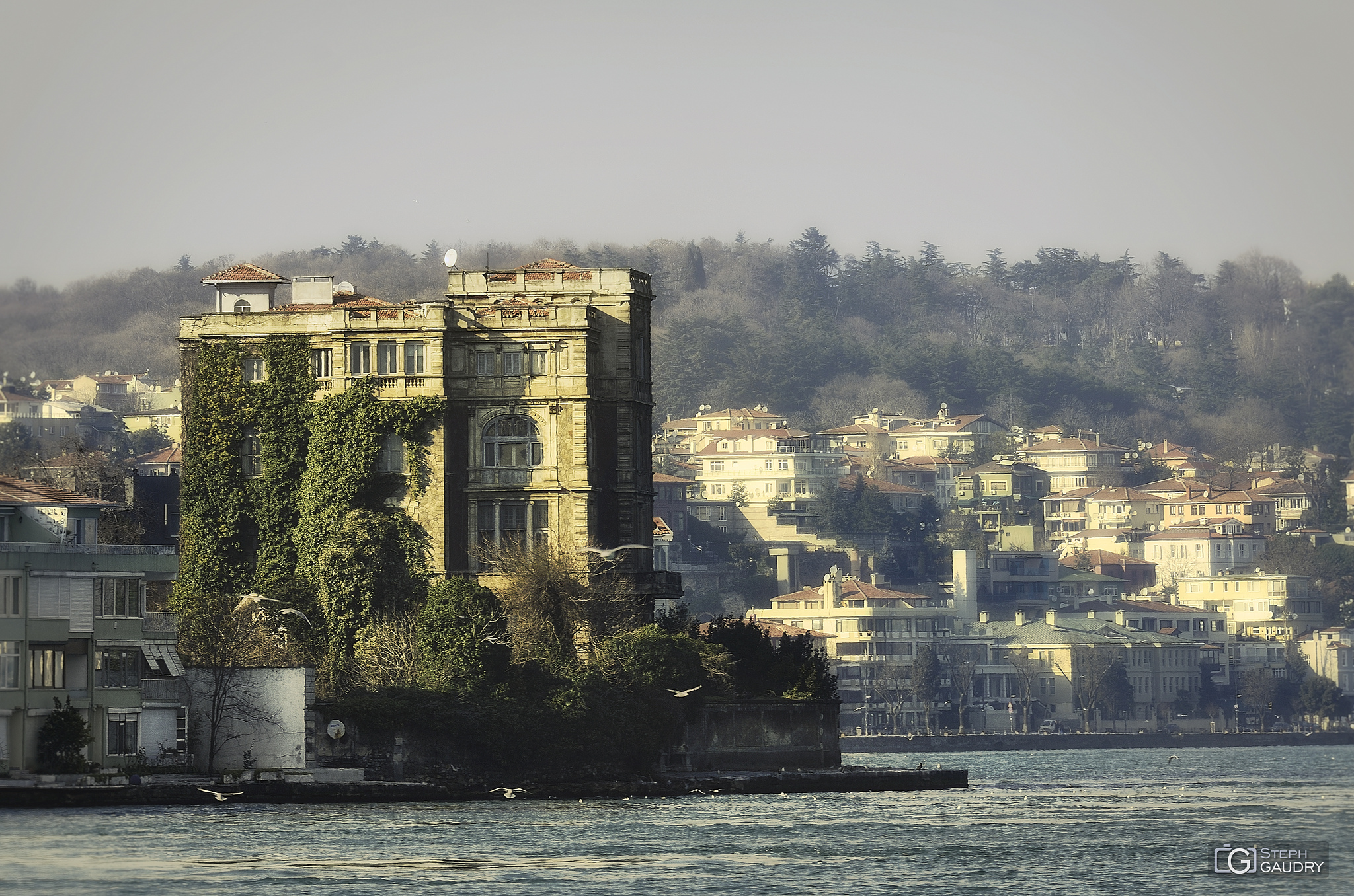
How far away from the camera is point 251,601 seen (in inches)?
2938

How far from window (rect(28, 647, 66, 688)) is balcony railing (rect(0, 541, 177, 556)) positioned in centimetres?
244

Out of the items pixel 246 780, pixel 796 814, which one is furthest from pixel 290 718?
pixel 796 814

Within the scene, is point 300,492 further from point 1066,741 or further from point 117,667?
point 1066,741

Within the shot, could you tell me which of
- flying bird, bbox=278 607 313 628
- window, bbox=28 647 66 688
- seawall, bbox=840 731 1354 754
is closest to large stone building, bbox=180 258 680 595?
flying bird, bbox=278 607 313 628

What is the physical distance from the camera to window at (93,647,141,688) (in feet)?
216

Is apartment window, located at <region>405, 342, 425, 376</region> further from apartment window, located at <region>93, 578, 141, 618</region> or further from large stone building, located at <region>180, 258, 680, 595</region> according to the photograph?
apartment window, located at <region>93, 578, 141, 618</region>

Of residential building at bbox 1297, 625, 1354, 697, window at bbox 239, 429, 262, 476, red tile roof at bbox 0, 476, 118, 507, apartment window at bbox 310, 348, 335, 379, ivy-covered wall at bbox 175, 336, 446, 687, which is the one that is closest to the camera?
red tile roof at bbox 0, 476, 118, 507

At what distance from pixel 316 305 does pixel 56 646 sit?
808 inches

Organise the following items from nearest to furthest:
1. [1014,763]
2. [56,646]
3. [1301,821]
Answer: [56,646] → [1301,821] → [1014,763]

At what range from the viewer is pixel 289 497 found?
79.6 meters

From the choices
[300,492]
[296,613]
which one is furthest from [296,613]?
[300,492]

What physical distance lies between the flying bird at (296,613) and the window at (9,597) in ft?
31.6

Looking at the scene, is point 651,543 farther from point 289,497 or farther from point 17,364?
point 17,364

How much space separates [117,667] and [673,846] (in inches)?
639
